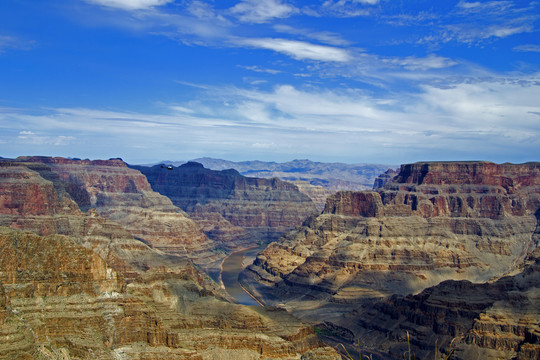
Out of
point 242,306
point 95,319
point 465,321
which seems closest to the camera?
point 95,319

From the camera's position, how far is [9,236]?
85000 mm

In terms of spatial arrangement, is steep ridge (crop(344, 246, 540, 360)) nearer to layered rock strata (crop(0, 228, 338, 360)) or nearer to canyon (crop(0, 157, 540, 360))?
canyon (crop(0, 157, 540, 360))

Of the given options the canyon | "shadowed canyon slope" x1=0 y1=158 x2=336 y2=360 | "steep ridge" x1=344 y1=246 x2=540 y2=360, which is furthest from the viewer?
"steep ridge" x1=344 y1=246 x2=540 y2=360

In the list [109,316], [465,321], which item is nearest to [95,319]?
[109,316]

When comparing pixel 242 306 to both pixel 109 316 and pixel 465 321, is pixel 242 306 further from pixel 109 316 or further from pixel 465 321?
pixel 465 321

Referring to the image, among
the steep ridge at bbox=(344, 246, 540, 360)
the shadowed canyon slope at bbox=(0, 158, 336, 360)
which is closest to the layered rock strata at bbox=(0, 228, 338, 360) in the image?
the shadowed canyon slope at bbox=(0, 158, 336, 360)

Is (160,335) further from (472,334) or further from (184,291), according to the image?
(472,334)

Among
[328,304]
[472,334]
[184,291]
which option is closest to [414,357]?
[472,334]

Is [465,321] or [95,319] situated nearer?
[95,319]

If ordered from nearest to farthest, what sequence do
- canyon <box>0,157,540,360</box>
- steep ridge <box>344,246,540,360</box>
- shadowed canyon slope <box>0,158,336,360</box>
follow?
shadowed canyon slope <box>0,158,336,360</box> < canyon <box>0,157,540,360</box> < steep ridge <box>344,246,540,360</box>

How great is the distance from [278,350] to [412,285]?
8865 centimetres

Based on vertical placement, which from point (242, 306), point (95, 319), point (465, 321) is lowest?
point (465, 321)

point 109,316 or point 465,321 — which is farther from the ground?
point 109,316

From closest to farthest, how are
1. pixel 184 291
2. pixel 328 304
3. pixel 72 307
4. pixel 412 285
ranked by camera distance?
pixel 72 307 < pixel 184 291 < pixel 328 304 < pixel 412 285
